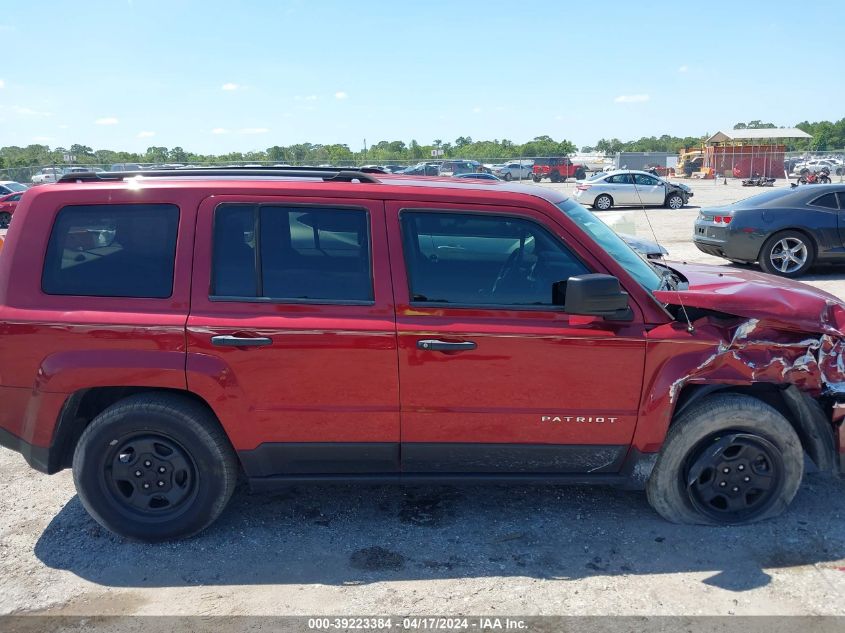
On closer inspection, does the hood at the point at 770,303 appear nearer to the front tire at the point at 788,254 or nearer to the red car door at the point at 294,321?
the red car door at the point at 294,321

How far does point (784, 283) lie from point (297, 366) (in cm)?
284

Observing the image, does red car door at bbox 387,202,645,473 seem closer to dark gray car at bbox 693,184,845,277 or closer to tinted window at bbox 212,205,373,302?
tinted window at bbox 212,205,373,302

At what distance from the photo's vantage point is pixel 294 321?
329 centimetres

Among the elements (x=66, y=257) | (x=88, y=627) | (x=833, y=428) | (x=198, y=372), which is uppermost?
(x=66, y=257)

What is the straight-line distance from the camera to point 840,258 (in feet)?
33.0

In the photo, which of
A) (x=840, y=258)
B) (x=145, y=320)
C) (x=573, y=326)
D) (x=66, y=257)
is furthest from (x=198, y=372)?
(x=840, y=258)

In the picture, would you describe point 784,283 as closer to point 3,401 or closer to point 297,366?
point 297,366

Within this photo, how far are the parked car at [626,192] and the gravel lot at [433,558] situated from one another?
850 inches

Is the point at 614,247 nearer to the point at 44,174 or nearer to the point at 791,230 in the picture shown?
the point at 791,230

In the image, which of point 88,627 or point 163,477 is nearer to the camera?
point 88,627

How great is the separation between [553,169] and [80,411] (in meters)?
43.3

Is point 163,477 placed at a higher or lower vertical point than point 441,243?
lower

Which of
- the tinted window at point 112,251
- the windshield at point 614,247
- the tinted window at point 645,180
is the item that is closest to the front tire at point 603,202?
the tinted window at point 645,180

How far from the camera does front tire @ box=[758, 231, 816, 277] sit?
10125 millimetres
